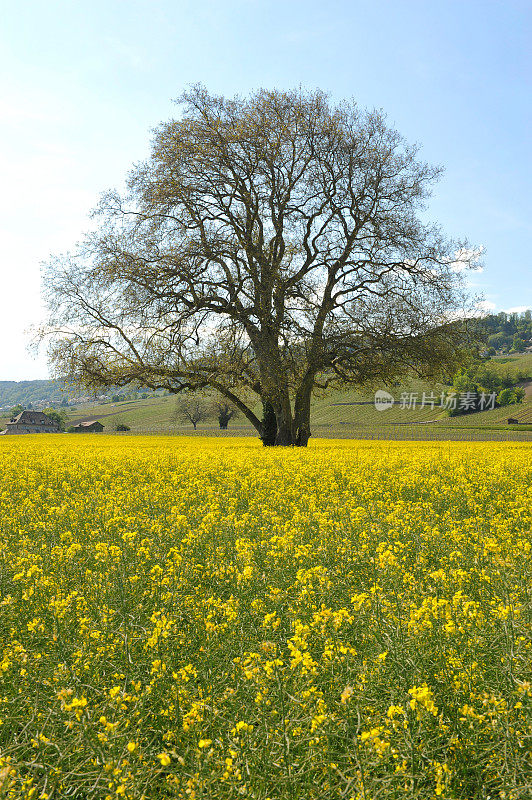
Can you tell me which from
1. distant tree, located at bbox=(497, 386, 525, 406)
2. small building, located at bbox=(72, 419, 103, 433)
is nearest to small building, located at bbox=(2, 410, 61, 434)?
small building, located at bbox=(72, 419, 103, 433)

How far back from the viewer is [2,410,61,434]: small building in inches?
5064

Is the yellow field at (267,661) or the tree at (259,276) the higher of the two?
the tree at (259,276)

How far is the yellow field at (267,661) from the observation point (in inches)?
92.1

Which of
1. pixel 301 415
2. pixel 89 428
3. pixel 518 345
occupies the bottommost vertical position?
pixel 89 428

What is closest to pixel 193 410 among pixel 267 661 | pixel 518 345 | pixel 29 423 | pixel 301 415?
pixel 29 423

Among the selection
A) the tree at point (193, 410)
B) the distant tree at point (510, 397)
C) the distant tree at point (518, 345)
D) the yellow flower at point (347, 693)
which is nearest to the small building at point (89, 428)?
the tree at point (193, 410)

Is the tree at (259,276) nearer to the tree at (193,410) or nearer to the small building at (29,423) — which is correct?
the tree at (193,410)

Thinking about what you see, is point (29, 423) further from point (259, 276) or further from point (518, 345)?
point (518, 345)

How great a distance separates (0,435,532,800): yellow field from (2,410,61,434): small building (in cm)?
13671

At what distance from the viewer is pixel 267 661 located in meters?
2.95

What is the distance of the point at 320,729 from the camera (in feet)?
7.74

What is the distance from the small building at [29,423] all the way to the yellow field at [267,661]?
→ 137 meters

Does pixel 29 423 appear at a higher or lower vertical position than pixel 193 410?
lower

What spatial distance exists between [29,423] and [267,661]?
143 meters
